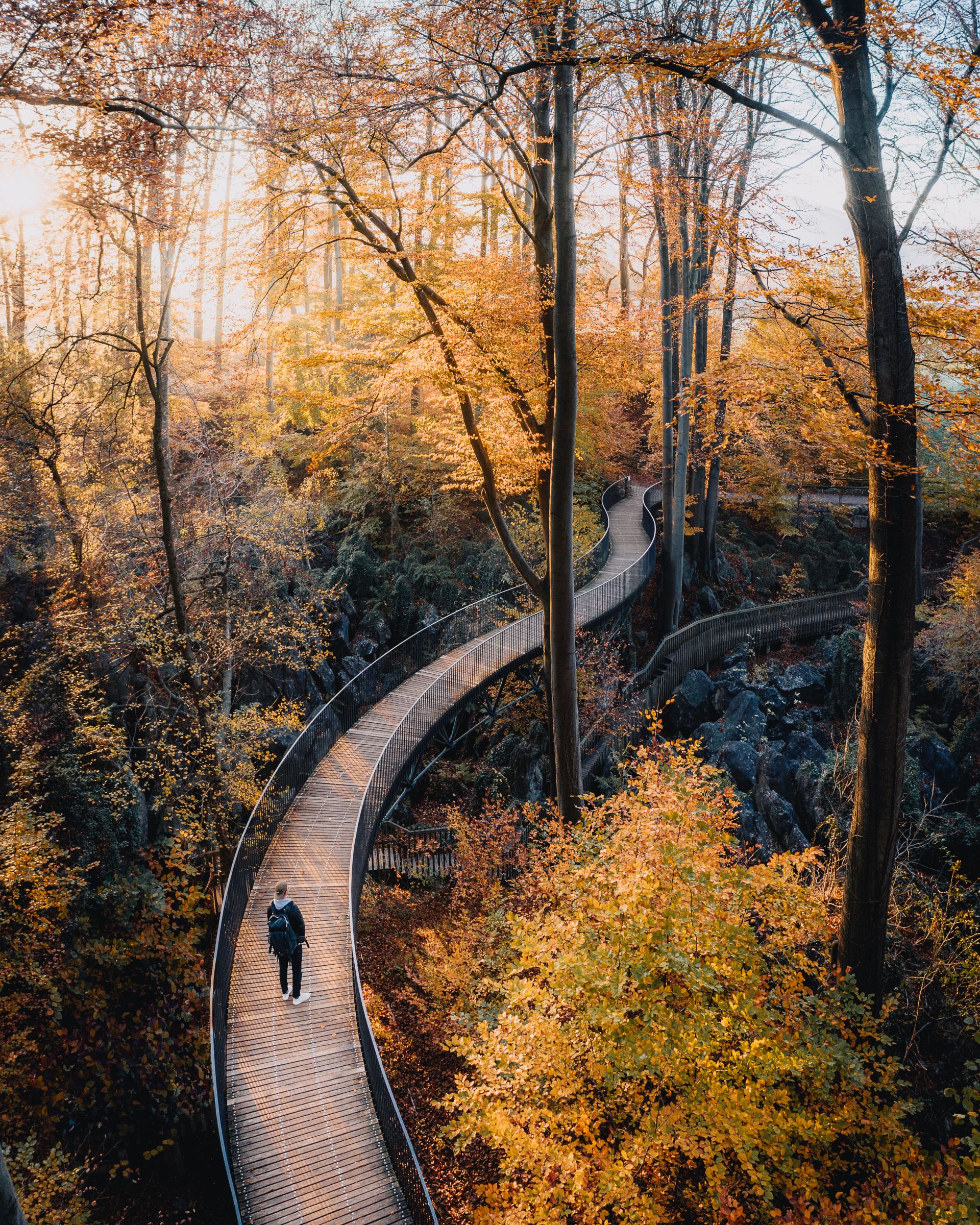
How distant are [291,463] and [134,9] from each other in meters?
20.3

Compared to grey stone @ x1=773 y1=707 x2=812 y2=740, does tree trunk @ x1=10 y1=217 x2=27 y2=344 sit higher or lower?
higher

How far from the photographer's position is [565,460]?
8.52 metres

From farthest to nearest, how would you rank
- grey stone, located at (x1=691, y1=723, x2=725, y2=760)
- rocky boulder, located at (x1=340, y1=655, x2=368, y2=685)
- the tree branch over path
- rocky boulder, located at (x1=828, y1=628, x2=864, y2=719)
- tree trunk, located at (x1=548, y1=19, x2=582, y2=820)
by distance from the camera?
rocky boulder, located at (x1=340, y1=655, x2=368, y2=685)
rocky boulder, located at (x1=828, y1=628, x2=864, y2=719)
grey stone, located at (x1=691, y1=723, x2=725, y2=760)
tree trunk, located at (x1=548, y1=19, x2=582, y2=820)
the tree branch over path

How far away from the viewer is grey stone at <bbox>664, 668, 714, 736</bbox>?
51.8 ft

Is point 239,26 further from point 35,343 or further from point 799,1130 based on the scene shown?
point 35,343

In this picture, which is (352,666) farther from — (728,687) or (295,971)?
(295,971)

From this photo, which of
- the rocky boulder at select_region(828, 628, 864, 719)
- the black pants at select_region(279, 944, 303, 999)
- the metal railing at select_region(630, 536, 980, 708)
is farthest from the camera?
the metal railing at select_region(630, 536, 980, 708)

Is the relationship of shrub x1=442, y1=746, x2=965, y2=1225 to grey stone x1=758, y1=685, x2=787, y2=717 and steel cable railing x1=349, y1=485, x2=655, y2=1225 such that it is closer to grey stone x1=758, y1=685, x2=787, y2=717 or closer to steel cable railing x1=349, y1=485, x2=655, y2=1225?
steel cable railing x1=349, y1=485, x2=655, y2=1225

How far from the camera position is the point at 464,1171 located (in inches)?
278

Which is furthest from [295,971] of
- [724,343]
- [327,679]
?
[724,343]

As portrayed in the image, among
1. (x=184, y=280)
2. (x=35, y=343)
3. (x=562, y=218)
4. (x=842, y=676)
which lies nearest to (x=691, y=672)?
(x=842, y=676)

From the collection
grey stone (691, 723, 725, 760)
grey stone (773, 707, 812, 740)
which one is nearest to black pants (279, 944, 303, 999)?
grey stone (691, 723, 725, 760)

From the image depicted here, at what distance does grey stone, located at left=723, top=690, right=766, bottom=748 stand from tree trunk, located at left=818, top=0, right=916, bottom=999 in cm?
746

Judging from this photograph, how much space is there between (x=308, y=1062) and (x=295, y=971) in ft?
3.32
